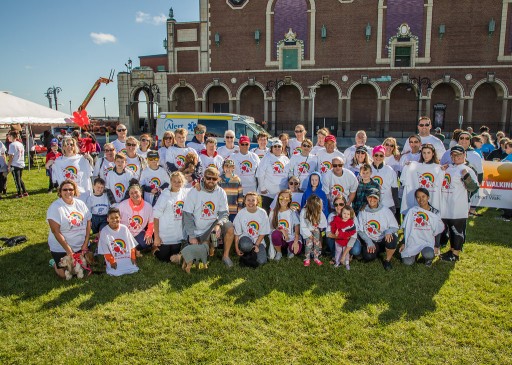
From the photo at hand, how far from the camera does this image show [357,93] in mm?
34844

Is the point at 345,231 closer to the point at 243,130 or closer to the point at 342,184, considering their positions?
the point at 342,184

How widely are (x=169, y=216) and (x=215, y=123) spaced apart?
11.5m

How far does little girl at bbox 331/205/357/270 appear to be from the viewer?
612 centimetres

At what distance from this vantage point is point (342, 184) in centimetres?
674

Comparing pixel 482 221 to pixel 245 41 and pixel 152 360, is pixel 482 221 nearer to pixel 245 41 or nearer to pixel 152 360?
pixel 152 360

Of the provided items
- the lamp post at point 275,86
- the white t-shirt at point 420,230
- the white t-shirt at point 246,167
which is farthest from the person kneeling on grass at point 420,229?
the lamp post at point 275,86

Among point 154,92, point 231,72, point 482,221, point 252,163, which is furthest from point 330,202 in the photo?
point 154,92

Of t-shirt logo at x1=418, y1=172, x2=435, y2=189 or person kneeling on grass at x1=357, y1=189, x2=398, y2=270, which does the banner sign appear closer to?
t-shirt logo at x1=418, y1=172, x2=435, y2=189

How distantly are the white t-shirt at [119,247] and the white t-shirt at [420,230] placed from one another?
458 centimetres

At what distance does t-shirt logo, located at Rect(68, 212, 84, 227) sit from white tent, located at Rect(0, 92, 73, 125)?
7.17m

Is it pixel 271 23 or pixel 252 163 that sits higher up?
pixel 271 23

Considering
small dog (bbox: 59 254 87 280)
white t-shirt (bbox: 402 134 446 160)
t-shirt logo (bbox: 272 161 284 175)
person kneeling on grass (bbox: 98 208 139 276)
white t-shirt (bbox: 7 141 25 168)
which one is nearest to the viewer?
small dog (bbox: 59 254 87 280)

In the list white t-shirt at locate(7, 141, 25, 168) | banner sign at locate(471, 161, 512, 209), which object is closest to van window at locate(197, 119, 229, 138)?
white t-shirt at locate(7, 141, 25, 168)

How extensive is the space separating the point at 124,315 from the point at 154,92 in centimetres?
3377
